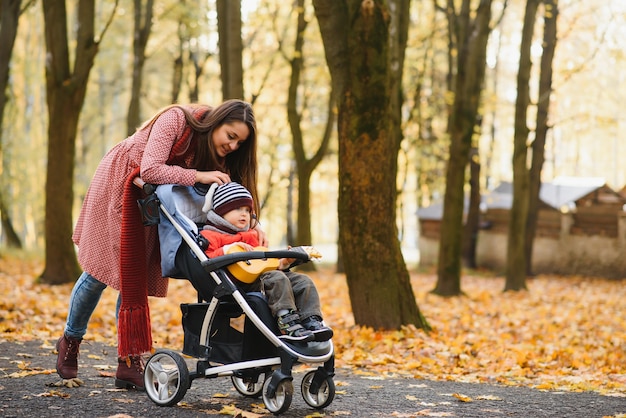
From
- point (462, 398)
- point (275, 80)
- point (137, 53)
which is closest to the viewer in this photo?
→ point (462, 398)

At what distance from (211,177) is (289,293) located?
0.87m

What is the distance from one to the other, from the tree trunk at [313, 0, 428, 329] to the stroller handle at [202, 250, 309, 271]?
3797mm

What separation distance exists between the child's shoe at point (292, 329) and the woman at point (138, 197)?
0.69 m

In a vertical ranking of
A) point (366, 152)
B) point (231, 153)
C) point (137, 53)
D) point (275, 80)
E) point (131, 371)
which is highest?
point (275, 80)

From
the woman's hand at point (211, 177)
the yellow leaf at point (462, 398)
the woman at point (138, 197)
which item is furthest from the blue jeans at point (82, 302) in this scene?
the yellow leaf at point (462, 398)

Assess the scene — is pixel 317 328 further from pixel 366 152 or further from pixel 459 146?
pixel 459 146

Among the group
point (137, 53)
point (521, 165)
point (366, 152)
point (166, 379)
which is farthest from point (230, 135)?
point (137, 53)

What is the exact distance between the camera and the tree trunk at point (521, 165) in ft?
47.6

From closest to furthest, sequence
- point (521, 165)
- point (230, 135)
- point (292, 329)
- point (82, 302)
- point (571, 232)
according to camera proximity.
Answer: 1. point (292, 329)
2. point (230, 135)
3. point (82, 302)
4. point (521, 165)
5. point (571, 232)

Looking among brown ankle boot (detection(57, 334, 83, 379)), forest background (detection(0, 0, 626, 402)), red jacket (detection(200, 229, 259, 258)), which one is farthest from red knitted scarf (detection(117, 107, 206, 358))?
forest background (detection(0, 0, 626, 402))

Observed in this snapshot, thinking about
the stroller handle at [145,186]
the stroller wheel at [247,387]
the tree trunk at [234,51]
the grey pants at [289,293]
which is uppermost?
the tree trunk at [234,51]

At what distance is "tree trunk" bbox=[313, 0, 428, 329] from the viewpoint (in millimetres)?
7934

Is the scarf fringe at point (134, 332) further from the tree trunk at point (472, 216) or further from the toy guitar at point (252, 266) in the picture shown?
the tree trunk at point (472, 216)

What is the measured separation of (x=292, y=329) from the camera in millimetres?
4105
